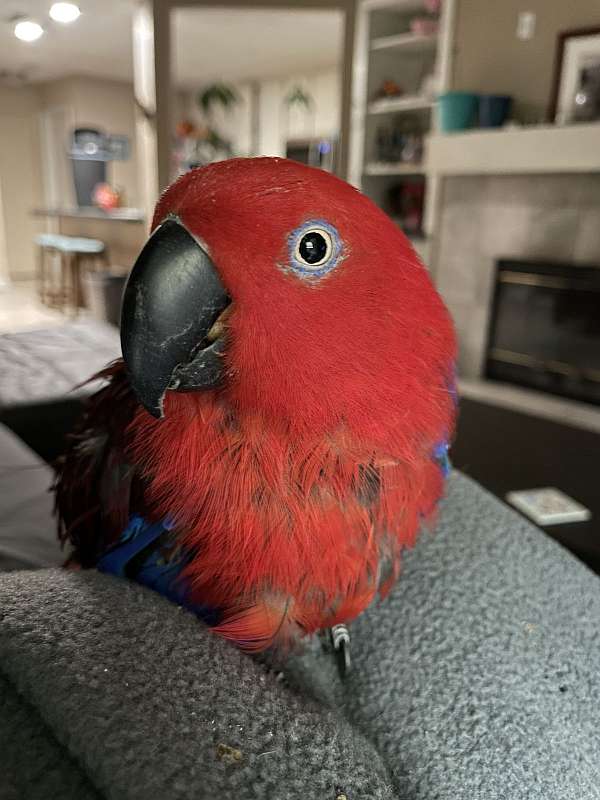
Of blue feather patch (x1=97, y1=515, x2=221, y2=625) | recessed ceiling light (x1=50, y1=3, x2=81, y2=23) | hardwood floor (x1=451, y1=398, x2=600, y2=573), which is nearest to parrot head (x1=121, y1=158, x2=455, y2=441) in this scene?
blue feather patch (x1=97, y1=515, x2=221, y2=625)

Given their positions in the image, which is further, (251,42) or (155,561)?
(251,42)

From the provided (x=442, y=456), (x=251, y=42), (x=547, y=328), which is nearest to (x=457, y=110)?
(x=251, y=42)

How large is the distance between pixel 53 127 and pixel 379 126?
4298 millimetres

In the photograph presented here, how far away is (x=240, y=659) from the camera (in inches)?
16.9

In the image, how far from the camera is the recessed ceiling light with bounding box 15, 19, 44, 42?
3.10 metres

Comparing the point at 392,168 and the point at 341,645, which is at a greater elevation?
the point at 392,168

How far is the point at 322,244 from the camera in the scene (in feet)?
1.37

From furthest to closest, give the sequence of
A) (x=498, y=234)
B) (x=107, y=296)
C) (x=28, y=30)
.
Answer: (x=28, y=30) → (x=498, y=234) → (x=107, y=296)

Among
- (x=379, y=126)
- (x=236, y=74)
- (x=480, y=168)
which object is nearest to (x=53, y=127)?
(x=236, y=74)

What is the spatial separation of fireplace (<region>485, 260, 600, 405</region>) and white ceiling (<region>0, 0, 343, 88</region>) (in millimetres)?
1357

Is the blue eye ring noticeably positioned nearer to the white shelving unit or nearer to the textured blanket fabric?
the textured blanket fabric

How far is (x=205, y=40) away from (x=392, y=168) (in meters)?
1.31

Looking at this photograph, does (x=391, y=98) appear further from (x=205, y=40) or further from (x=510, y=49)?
(x=205, y=40)

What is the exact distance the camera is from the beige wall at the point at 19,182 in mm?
6329
